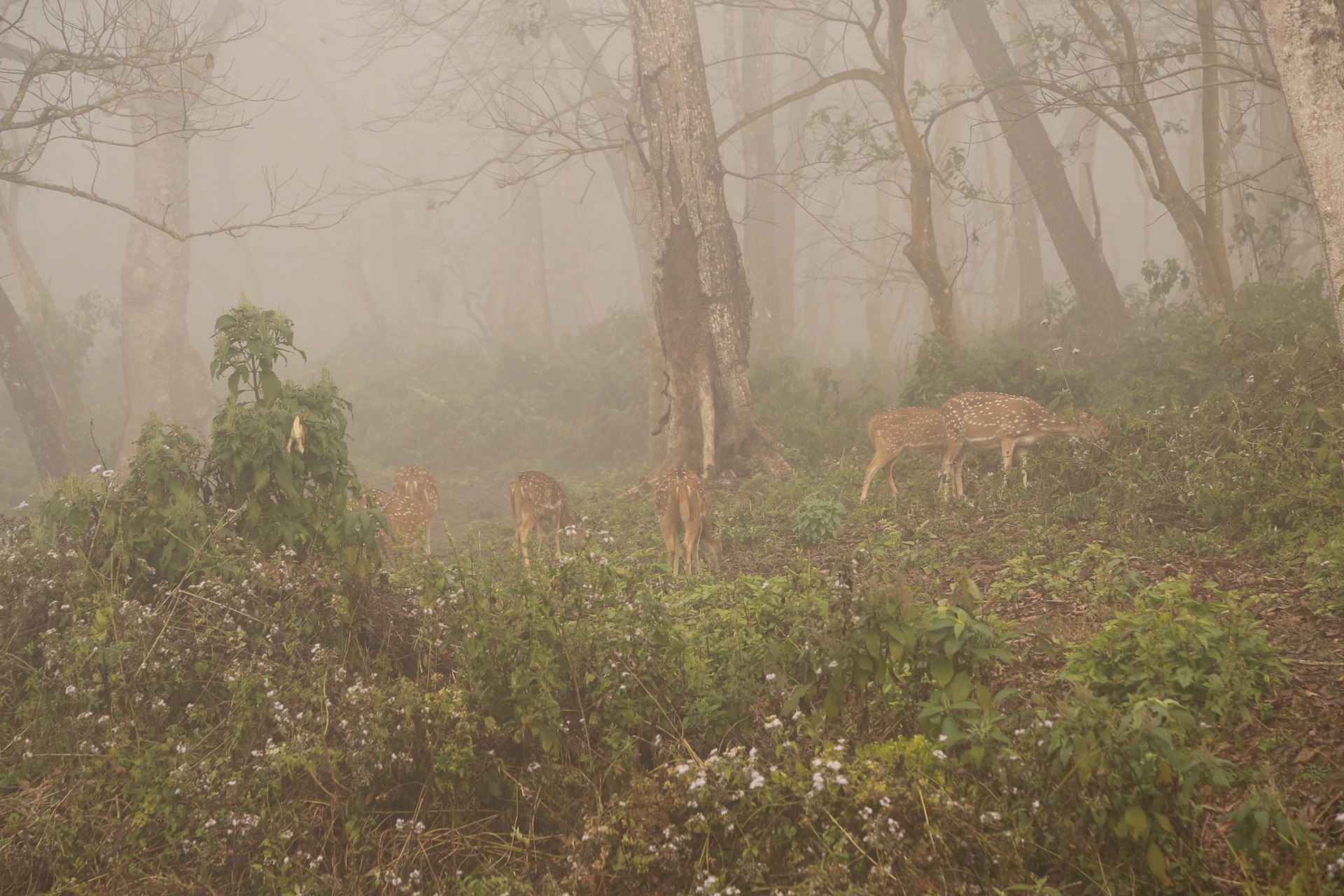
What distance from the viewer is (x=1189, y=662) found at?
4.35 m

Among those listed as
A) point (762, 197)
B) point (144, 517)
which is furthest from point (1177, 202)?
point (762, 197)

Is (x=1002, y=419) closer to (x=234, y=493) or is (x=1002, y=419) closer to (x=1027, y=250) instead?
(x=234, y=493)

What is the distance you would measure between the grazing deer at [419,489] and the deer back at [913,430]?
16.3ft

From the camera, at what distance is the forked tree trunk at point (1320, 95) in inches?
272

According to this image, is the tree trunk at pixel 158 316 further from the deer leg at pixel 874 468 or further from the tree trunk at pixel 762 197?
the deer leg at pixel 874 468

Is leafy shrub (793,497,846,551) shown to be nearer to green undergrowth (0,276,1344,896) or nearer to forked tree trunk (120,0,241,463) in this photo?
green undergrowth (0,276,1344,896)

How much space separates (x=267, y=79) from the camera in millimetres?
65812

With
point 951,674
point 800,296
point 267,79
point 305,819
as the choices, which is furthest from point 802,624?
point 267,79

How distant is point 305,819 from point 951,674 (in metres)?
2.98

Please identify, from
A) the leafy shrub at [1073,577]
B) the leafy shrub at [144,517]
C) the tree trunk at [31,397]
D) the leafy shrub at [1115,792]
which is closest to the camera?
the leafy shrub at [1115,792]

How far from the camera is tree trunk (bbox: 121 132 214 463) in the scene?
19.3m

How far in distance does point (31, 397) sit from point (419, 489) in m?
7.25

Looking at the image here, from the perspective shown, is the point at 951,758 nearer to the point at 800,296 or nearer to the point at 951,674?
the point at 951,674

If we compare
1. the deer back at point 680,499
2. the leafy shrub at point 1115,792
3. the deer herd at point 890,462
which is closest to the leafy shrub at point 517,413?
the deer herd at point 890,462
